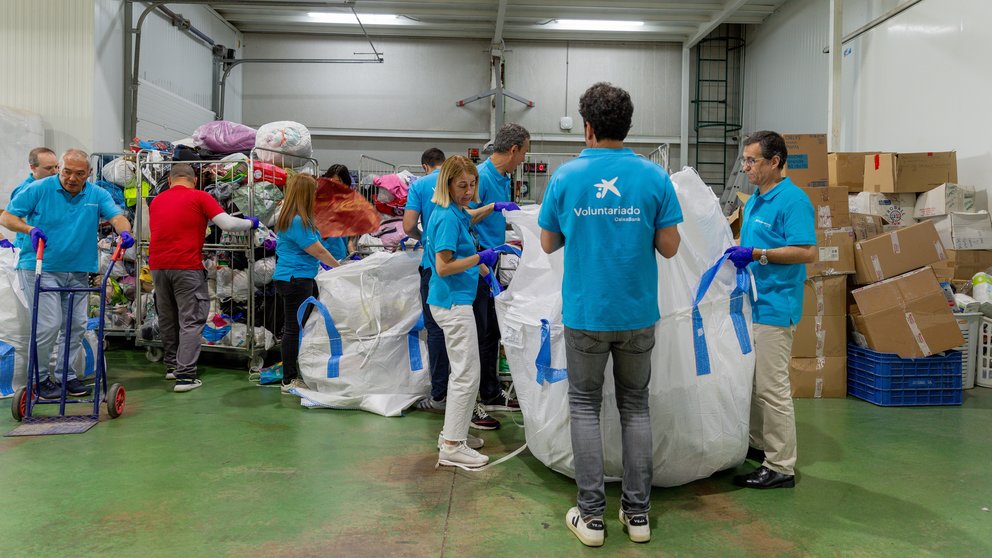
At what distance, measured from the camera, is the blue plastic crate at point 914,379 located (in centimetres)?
410

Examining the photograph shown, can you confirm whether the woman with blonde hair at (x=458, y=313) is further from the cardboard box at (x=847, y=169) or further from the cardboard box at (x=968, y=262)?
the cardboard box at (x=968, y=262)

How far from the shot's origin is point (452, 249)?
278 centimetres

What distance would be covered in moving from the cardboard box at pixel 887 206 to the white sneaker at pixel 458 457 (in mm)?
4162

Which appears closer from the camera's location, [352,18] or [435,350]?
[435,350]

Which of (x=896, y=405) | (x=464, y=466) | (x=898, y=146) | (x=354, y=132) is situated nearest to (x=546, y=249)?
(x=464, y=466)

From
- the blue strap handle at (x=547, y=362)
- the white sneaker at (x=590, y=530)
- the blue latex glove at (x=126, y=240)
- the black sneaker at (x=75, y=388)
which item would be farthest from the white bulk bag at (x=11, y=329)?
the white sneaker at (x=590, y=530)

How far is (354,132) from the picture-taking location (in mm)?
10812

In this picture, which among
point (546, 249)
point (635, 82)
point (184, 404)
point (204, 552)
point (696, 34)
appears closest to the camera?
point (204, 552)

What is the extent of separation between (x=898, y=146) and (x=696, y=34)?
177 inches

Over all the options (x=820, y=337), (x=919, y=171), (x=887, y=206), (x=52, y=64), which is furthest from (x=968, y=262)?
(x=52, y=64)

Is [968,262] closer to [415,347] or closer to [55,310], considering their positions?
[415,347]

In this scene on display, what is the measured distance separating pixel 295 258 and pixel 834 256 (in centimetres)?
346

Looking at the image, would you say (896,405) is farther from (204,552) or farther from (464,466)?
(204,552)

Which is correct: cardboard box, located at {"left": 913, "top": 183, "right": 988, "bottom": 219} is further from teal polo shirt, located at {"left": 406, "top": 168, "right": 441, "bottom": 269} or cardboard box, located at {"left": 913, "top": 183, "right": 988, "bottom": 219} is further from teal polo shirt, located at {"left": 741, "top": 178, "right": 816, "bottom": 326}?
teal polo shirt, located at {"left": 406, "top": 168, "right": 441, "bottom": 269}
